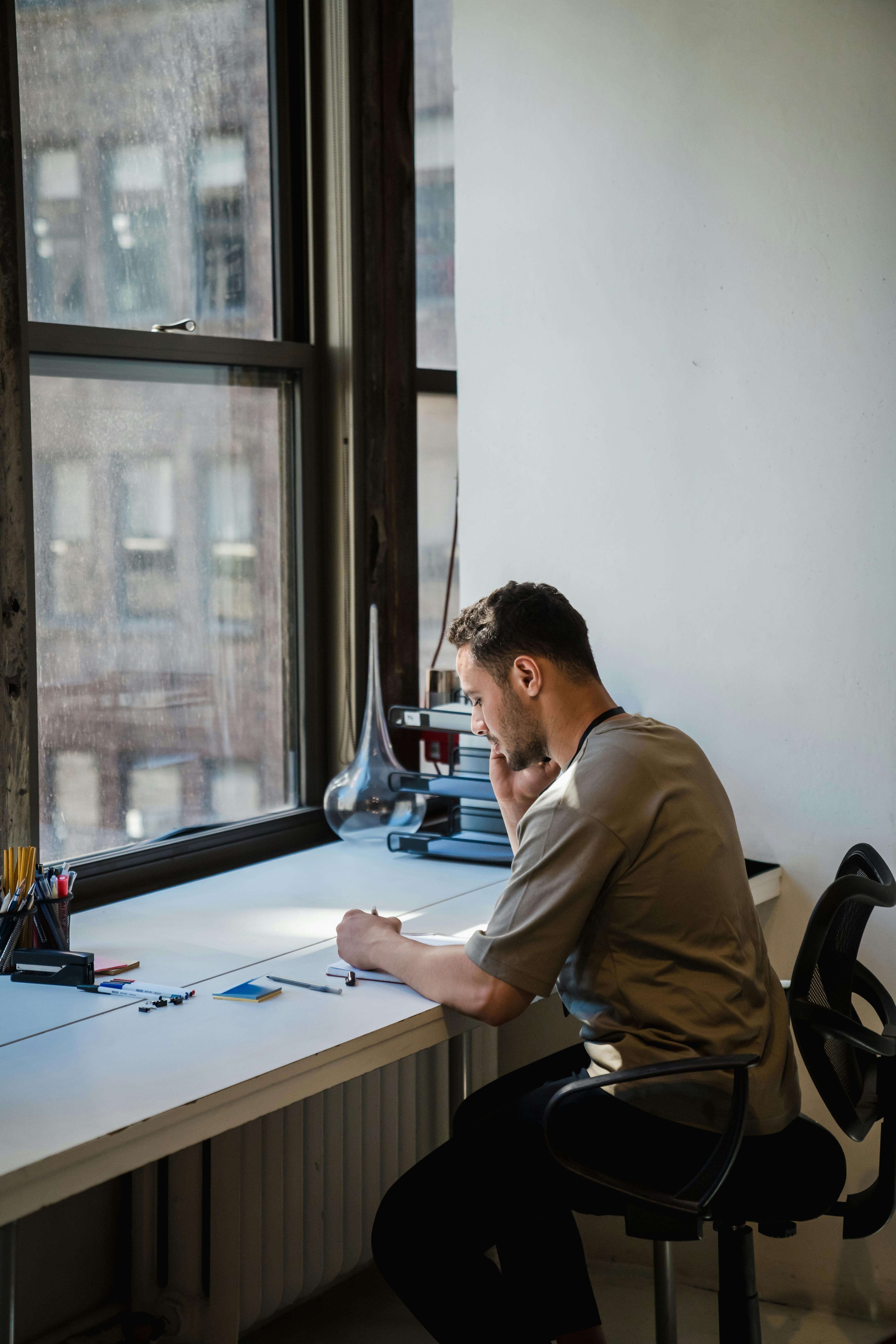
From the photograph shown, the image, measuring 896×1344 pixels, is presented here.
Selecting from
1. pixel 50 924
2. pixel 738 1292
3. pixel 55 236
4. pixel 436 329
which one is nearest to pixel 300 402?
pixel 436 329

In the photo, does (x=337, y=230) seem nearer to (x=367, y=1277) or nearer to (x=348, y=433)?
(x=348, y=433)

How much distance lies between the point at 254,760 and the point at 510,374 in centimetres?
99

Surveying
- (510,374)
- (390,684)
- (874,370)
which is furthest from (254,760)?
(874,370)

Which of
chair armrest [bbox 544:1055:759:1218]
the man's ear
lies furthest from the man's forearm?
the man's ear

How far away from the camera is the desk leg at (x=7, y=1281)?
5.61 feet

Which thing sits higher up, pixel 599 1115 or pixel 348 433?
pixel 348 433

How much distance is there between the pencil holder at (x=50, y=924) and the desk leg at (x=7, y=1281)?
0.38 m

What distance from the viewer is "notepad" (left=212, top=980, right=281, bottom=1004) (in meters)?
1.65

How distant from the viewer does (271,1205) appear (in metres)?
2.15

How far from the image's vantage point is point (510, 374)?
8.75 ft

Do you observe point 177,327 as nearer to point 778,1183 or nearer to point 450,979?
point 450,979

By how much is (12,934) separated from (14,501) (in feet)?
2.43

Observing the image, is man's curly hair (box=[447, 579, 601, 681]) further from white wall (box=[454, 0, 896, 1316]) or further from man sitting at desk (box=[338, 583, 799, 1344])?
white wall (box=[454, 0, 896, 1316])

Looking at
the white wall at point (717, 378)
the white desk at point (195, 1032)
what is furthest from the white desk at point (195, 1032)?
the white wall at point (717, 378)
